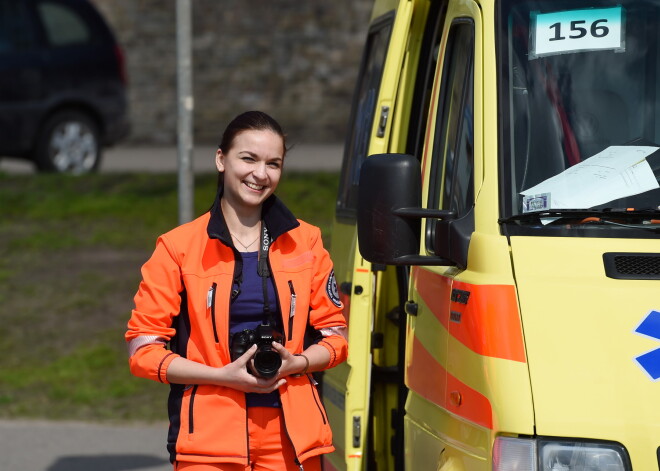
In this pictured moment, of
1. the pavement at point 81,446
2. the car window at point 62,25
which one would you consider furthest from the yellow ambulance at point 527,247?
the car window at point 62,25

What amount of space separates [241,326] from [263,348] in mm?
190

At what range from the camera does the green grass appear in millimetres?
9359

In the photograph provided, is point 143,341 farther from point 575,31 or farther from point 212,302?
point 575,31

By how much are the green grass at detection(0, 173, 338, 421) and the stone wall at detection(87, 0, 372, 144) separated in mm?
8731

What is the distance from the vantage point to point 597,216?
401 centimetres

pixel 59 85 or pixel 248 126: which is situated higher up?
pixel 59 85

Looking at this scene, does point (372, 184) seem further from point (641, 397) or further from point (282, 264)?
point (641, 397)

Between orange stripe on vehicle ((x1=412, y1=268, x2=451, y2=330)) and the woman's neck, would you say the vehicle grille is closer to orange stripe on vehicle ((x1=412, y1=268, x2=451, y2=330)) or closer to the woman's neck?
orange stripe on vehicle ((x1=412, y1=268, x2=451, y2=330))

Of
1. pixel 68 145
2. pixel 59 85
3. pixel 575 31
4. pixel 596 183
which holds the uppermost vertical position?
pixel 59 85

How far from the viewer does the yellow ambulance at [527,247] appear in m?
3.62

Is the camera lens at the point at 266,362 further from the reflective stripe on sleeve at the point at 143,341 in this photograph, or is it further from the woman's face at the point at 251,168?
the woman's face at the point at 251,168

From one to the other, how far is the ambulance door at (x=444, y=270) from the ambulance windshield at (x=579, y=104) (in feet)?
0.45

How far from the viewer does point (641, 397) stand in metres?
3.59

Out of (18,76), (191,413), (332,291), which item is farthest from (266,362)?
(18,76)
